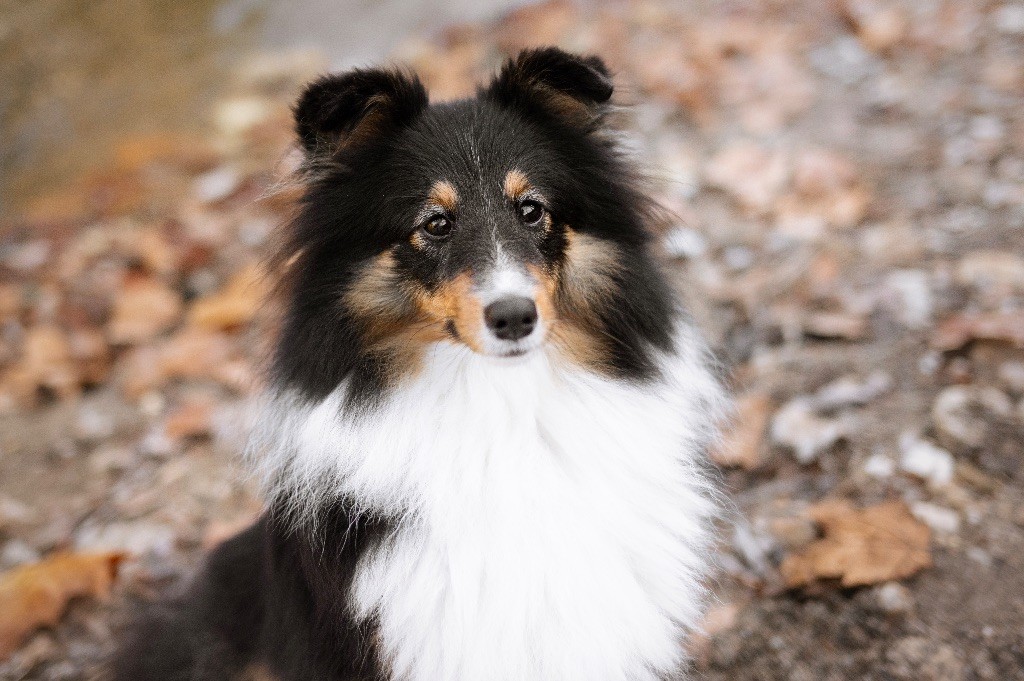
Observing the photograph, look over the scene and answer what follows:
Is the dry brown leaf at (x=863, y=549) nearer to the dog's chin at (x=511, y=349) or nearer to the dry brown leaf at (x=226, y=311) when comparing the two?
the dog's chin at (x=511, y=349)

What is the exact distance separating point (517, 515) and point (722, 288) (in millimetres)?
2380

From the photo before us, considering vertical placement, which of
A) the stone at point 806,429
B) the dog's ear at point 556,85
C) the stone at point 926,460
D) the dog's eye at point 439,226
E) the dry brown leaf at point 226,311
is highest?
the dog's ear at point 556,85

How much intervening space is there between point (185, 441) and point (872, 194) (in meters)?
3.83

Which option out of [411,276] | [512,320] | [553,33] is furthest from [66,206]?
[512,320]

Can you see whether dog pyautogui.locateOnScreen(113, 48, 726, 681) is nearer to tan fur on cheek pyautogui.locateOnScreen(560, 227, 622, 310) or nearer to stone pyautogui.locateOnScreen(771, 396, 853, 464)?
tan fur on cheek pyautogui.locateOnScreen(560, 227, 622, 310)

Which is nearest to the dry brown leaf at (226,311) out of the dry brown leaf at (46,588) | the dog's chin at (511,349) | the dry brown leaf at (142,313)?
the dry brown leaf at (142,313)

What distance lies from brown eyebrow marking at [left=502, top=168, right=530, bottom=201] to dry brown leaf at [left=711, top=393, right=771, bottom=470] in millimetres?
1454

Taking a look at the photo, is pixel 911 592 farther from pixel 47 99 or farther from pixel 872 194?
pixel 47 99

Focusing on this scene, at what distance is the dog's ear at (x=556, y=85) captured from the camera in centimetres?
228

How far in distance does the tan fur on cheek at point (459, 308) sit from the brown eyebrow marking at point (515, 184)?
29 cm

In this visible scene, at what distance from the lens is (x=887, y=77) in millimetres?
5297

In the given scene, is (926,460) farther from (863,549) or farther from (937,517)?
(863,549)

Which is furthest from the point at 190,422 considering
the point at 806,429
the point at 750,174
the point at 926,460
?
the point at 750,174

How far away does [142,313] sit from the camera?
14.8 feet
